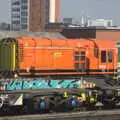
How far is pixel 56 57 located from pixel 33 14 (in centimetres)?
12736

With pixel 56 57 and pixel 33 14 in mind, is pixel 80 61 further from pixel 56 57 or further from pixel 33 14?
pixel 33 14

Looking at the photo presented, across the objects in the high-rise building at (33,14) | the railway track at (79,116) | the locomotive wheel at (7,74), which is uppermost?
the high-rise building at (33,14)

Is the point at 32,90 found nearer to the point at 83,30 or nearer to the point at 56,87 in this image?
the point at 56,87

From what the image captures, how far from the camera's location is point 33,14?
146875 mm

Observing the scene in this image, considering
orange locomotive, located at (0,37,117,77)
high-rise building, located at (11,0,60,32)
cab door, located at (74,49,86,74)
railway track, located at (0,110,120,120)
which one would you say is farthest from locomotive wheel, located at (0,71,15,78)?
high-rise building, located at (11,0,60,32)

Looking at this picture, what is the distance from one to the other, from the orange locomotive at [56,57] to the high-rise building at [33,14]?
10197cm

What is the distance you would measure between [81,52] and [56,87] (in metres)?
2.55

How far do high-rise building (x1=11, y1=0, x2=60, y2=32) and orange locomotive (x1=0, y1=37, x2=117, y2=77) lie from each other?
335ft

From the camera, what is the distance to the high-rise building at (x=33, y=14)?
139 metres

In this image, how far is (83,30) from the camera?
7069 cm

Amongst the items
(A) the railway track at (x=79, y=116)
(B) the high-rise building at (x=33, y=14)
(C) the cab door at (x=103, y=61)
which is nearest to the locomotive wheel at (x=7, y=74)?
(A) the railway track at (x=79, y=116)

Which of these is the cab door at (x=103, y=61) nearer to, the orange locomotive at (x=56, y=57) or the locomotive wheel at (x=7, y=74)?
the orange locomotive at (x=56, y=57)

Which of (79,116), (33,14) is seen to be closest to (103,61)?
(79,116)

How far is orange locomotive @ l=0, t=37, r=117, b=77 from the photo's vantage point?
1970 centimetres
